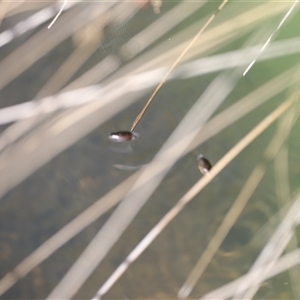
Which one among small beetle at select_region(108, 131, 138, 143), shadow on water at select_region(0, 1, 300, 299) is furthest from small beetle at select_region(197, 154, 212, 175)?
small beetle at select_region(108, 131, 138, 143)

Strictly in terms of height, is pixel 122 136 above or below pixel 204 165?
above

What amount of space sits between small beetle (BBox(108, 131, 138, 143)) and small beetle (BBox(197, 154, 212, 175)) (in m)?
0.18

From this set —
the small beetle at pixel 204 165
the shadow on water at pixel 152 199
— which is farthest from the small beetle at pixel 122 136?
the small beetle at pixel 204 165

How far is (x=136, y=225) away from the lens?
3.34 feet

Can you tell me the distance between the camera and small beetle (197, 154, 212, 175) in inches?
39.4

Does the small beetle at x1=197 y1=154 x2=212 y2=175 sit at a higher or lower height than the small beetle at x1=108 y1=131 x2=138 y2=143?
lower

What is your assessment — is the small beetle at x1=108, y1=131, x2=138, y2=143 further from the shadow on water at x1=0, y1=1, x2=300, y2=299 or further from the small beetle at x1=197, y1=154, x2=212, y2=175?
the small beetle at x1=197, y1=154, x2=212, y2=175

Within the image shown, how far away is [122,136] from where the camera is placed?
1.04 m

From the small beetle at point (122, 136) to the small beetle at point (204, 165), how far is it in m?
0.18

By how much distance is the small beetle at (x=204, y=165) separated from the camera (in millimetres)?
1000

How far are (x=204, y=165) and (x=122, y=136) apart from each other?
0.71 feet

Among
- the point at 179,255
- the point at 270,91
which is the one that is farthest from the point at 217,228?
the point at 270,91

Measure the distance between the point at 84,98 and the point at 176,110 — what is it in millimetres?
244

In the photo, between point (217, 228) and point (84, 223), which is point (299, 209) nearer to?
point (217, 228)
